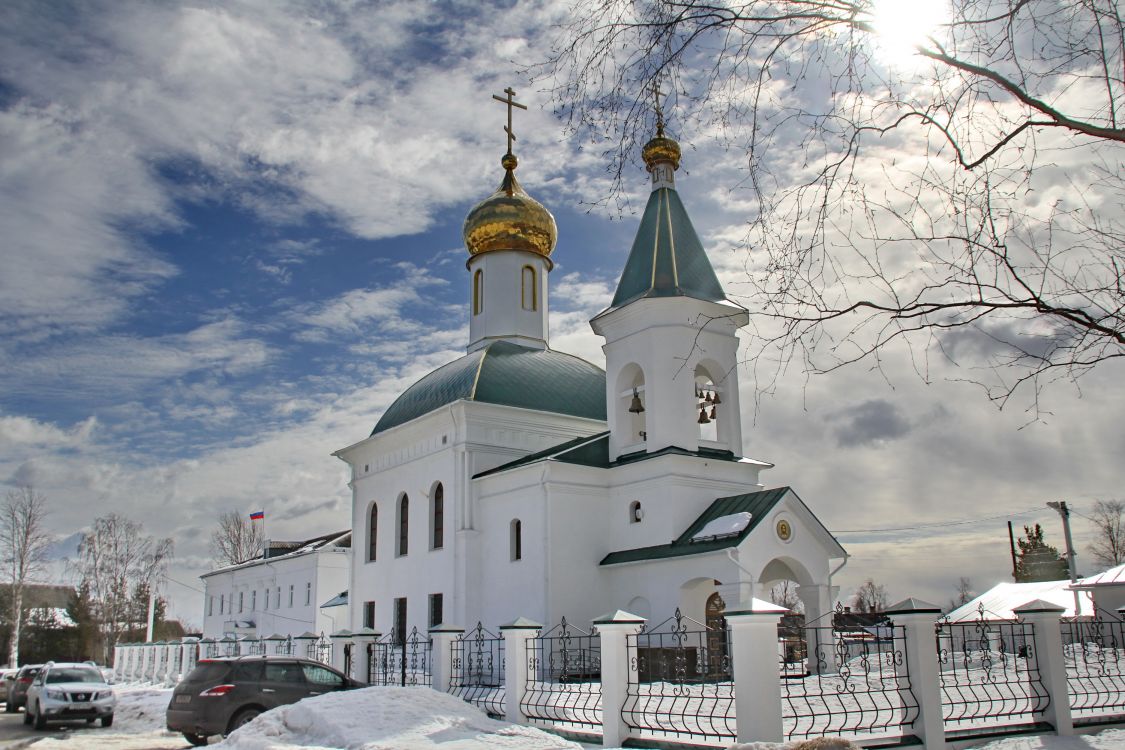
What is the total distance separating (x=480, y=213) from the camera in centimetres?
2620

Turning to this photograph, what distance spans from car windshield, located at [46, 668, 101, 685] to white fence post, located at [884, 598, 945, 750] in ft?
48.7

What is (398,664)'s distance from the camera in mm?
21281

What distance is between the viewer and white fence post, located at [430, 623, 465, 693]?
12695mm

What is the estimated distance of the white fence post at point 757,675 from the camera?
26.0ft

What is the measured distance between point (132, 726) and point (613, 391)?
36.6ft

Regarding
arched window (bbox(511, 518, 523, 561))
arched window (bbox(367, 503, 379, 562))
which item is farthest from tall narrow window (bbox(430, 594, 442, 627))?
arched window (bbox(367, 503, 379, 562))

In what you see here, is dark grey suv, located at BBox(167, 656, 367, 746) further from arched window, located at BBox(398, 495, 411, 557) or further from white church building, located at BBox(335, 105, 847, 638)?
arched window, located at BBox(398, 495, 411, 557)

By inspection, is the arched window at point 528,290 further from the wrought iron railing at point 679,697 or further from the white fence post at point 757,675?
the white fence post at point 757,675

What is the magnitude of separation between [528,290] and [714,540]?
11288mm

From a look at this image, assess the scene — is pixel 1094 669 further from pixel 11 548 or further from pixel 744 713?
pixel 11 548

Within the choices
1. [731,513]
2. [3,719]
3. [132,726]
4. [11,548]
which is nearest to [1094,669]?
[731,513]

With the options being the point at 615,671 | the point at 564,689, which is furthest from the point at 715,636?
the point at 615,671

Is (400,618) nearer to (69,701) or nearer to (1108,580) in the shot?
(69,701)

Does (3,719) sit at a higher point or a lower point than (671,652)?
lower
